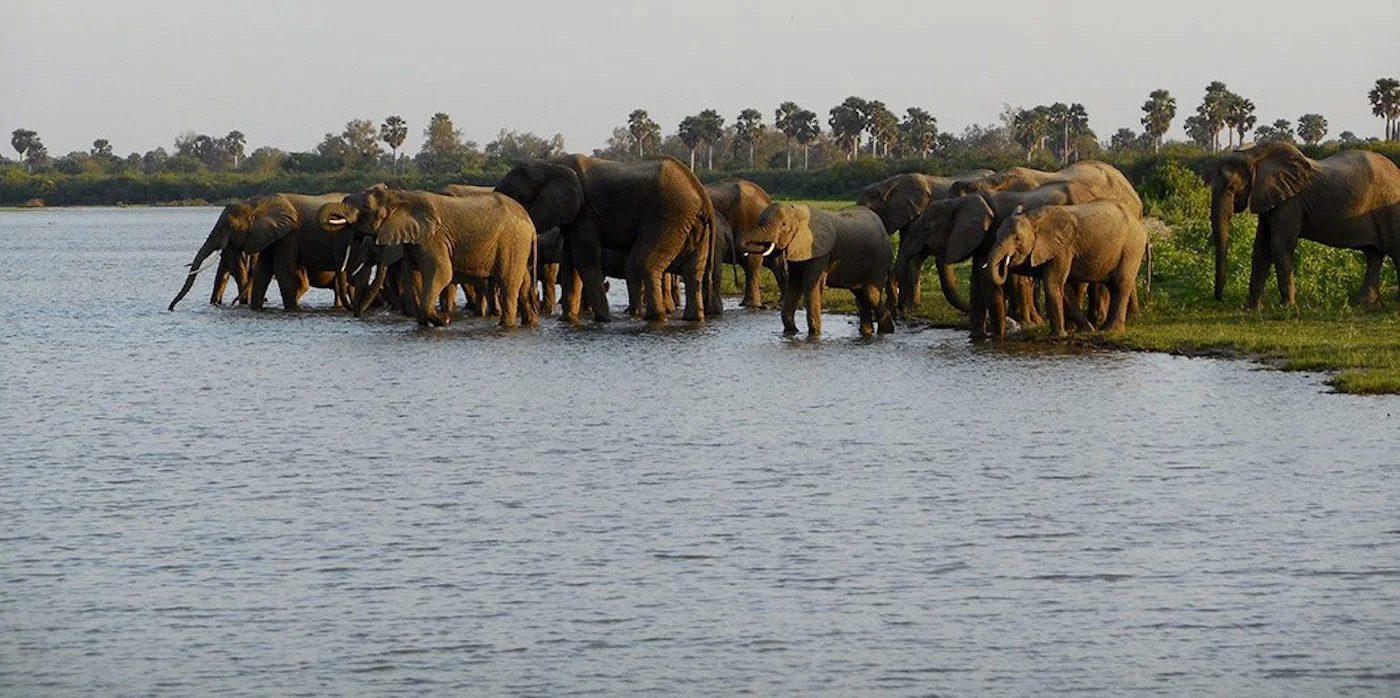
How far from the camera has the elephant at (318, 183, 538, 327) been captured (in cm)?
2564

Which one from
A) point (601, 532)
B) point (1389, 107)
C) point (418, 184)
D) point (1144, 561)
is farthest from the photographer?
point (418, 184)

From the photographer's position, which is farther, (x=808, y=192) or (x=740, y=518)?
(x=808, y=192)

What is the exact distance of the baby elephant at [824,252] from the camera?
22.4 meters

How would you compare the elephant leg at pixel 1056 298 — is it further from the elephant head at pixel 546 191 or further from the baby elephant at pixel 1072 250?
the elephant head at pixel 546 191

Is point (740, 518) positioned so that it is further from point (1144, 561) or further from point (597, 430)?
point (597, 430)

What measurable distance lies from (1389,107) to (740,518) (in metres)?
77.0

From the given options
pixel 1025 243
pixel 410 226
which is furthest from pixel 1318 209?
pixel 410 226

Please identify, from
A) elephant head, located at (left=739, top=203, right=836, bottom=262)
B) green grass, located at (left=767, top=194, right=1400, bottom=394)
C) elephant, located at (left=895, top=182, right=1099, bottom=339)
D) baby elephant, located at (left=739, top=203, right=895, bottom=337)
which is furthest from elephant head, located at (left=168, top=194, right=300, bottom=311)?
elephant head, located at (left=739, top=203, right=836, bottom=262)

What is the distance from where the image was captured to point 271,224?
31.1 m

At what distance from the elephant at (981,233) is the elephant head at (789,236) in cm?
111

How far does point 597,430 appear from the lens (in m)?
16.5

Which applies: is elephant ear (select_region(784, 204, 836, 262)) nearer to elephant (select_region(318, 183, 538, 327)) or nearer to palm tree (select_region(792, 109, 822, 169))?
elephant (select_region(318, 183, 538, 327))

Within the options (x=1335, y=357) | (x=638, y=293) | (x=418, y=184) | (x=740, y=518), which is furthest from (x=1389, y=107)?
(x=740, y=518)

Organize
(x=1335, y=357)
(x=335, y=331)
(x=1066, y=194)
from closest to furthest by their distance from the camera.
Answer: (x=1335, y=357)
(x=1066, y=194)
(x=335, y=331)
